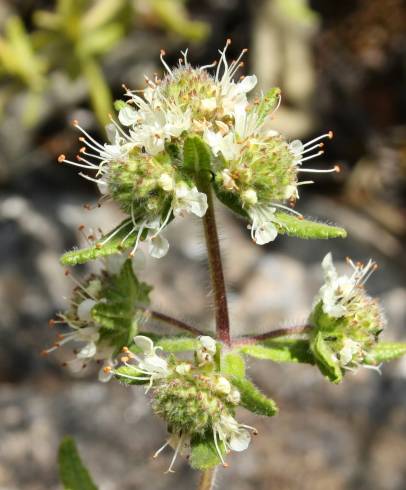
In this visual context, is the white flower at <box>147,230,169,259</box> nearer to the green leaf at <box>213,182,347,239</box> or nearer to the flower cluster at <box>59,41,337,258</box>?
the flower cluster at <box>59,41,337,258</box>

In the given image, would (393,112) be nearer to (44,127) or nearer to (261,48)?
(261,48)

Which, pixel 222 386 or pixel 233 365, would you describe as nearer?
pixel 222 386

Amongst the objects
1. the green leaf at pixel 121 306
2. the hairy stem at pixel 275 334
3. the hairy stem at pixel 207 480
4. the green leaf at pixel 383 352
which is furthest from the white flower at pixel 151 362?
the green leaf at pixel 383 352

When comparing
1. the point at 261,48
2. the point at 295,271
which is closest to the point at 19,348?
the point at 295,271

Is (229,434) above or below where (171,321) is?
below

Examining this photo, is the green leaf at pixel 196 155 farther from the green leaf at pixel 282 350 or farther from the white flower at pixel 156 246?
the green leaf at pixel 282 350

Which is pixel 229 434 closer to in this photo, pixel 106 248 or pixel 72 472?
pixel 106 248

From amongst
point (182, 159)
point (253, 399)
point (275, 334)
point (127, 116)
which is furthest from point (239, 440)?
point (127, 116)
